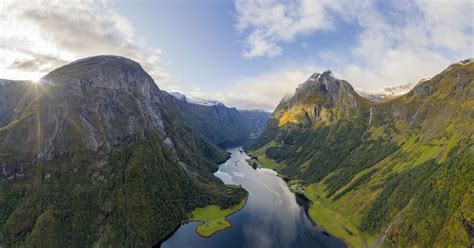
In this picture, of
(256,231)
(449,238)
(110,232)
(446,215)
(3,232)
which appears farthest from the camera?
(256,231)

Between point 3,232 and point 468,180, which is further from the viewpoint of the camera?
point 3,232

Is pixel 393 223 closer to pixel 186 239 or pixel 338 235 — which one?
pixel 338 235

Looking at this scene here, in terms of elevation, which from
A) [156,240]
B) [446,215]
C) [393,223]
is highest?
[446,215]

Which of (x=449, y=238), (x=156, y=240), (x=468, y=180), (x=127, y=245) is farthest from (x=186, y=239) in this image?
(x=468, y=180)

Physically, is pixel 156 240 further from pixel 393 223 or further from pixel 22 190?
pixel 393 223

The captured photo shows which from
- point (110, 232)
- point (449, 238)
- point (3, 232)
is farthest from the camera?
point (110, 232)

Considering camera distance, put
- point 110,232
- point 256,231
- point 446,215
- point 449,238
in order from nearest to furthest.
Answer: point 449,238, point 446,215, point 110,232, point 256,231

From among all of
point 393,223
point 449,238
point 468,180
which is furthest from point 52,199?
point 468,180

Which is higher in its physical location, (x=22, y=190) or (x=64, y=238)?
(x=22, y=190)

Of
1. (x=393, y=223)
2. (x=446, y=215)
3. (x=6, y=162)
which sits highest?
(x=6, y=162)
